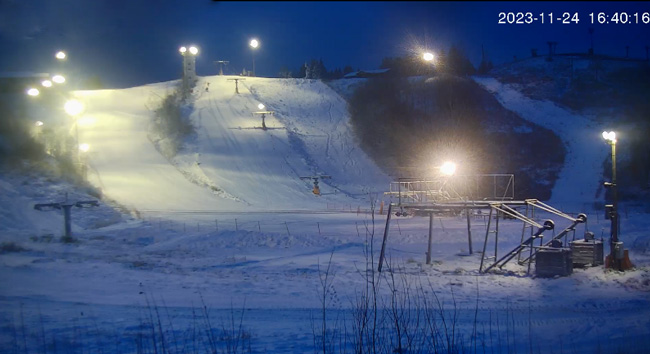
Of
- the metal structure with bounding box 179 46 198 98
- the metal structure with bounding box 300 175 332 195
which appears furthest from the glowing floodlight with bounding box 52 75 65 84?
the metal structure with bounding box 300 175 332 195

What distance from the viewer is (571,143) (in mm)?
61562

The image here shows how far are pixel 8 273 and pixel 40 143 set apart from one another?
22.0 m

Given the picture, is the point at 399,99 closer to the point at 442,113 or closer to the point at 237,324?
the point at 442,113

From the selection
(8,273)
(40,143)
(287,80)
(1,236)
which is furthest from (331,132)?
(8,273)

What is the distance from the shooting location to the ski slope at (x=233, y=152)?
42438mm

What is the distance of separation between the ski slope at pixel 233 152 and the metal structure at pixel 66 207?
590 cm

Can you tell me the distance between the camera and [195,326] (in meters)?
10.9

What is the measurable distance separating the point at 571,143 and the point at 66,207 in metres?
52.4

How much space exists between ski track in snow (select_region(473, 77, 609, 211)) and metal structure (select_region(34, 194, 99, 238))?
34.2 m

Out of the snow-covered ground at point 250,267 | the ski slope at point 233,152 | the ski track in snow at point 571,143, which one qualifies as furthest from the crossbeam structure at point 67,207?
the ski track in snow at point 571,143

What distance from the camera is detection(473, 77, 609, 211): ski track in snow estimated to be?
5104cm

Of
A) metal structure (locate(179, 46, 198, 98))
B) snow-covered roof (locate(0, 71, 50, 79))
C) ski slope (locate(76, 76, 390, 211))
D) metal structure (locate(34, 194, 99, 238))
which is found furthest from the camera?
metal structure (locate(179, 46, 198, 98))

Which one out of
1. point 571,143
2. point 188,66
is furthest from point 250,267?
point 188,66

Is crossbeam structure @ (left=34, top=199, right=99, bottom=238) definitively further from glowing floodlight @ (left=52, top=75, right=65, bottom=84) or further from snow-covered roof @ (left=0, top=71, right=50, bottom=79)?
glowing floodlight @ (left=52, top=75, right=65, bottom=84)
